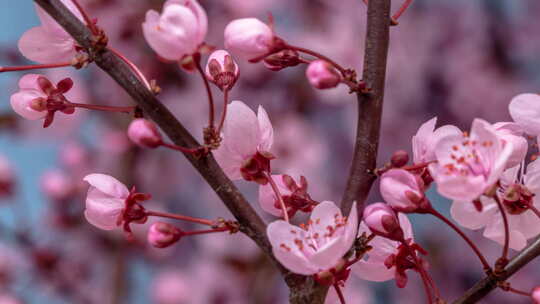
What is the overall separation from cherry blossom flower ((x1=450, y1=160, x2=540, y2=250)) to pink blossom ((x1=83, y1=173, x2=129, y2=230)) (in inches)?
9.9

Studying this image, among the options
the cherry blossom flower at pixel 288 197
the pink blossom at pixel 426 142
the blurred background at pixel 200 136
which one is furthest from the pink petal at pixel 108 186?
the blurred background at pixel 200 136

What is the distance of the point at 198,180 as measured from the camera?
230 centimetres

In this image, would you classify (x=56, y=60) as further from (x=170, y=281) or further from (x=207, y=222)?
(x=170, y=281)

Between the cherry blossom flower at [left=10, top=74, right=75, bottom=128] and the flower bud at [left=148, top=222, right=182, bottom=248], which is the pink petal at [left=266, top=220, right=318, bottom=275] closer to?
the flower bud at [left=148, top=222, right=182, bottom=248]

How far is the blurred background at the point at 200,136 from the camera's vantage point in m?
1.62

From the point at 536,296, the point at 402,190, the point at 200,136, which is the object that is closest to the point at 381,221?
the point at 402,190

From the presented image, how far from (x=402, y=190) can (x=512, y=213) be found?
11cm

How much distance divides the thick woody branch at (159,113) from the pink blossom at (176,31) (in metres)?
0.04

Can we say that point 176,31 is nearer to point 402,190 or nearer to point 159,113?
point 159,113

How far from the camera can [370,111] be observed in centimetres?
45

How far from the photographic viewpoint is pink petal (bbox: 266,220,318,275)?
0.41 meters

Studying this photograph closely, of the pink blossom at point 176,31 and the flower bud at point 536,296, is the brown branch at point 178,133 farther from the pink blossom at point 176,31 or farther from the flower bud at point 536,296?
the flower bud at point 536,296

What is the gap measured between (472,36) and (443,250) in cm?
82

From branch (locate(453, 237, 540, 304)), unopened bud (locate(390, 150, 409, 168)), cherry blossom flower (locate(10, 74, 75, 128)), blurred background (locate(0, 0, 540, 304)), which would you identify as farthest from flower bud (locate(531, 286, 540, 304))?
blurred background (locate(0, 0, 540, 304))
